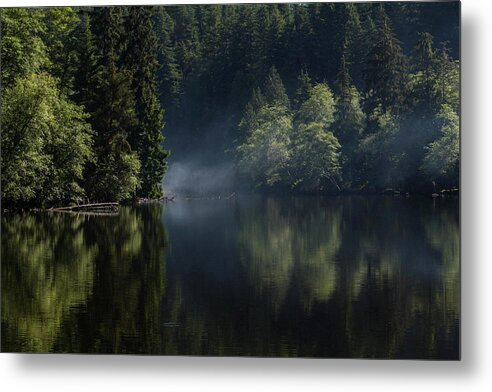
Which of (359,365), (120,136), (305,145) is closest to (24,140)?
(120,136)

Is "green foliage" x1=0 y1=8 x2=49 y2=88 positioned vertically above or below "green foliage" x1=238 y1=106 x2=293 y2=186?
above

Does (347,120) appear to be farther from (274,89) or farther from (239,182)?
(239,182)

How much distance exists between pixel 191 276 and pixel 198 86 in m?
1.74

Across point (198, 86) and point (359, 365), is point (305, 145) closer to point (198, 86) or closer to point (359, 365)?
point (198, 86)

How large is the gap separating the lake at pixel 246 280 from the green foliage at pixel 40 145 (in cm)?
38

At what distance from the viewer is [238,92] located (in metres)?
10.8

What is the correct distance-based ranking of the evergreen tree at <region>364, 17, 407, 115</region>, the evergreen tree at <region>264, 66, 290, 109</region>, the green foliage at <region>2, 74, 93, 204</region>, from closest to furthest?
1. the evergreen tree at <region>364, 17, 407, 115</region>
2. the evergreen tree at <region>264, 66, 290, 109</region>
3. the green foliage at <region>2, 74, 93, 204</region>

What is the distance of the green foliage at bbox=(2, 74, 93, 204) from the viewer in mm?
10945

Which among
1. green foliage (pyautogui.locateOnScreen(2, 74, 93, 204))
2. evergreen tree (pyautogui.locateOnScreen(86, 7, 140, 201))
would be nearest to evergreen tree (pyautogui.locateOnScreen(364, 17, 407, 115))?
evergreen tree (pyautogui.locateOnScreen(86, 7, 140, 201))

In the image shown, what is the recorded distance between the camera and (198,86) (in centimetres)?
1091

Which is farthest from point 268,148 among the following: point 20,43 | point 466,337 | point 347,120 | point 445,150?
point 466,337

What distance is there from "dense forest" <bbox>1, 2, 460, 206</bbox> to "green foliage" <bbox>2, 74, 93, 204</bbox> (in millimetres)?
25

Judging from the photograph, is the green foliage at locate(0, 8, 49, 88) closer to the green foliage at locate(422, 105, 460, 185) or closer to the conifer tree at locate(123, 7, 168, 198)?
the conifer tree at locate(123, 7, 168, 198)

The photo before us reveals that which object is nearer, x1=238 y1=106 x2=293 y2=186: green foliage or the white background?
the white background
